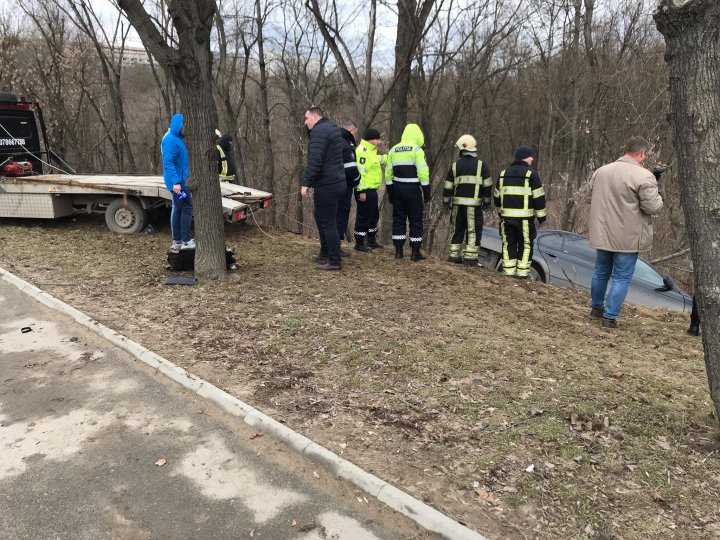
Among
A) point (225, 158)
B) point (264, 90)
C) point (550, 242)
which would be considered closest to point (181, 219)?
point (225, 158)

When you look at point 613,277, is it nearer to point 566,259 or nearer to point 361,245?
point 566,259

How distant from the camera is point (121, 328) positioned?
540 centimetres

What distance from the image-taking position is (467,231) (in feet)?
28.2

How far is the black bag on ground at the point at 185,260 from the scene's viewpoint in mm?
7375

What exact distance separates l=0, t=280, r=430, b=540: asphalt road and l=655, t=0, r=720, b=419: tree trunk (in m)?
2.20

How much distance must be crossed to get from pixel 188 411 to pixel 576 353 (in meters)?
3.47

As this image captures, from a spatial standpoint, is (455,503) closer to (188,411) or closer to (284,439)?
(284,439)

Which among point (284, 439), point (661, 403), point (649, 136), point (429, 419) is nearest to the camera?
point (284, 439)

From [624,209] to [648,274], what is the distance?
5062 mm

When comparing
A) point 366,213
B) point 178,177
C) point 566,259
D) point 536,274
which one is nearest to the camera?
point 178,177

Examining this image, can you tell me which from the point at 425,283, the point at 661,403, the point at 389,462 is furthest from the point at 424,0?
the point at 389,462

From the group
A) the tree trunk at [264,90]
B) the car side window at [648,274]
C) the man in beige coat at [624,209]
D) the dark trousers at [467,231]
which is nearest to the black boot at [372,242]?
the dark trousers at [467,231]

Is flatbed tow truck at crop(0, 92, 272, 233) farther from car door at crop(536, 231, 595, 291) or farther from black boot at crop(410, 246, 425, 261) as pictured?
car door at crop(536, 231, 595, 291)

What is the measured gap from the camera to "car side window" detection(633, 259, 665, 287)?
9758 millimetres
